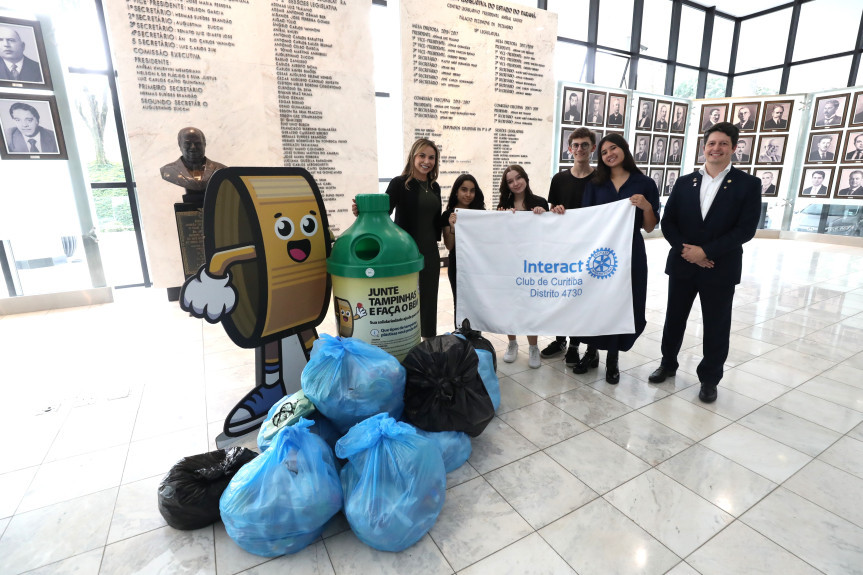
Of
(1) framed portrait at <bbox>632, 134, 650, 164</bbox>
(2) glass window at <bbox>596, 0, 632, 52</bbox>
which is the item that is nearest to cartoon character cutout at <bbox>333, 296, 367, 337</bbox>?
(2) glass window at <bbox>596, 0, 632, 52</bbox>

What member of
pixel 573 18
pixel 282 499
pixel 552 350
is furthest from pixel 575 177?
pixel 573 18

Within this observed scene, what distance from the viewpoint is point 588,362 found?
10.0ft

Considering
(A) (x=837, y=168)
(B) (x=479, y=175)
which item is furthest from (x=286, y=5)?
(A) (x=837, y=168)

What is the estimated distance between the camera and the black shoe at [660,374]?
2.90 m

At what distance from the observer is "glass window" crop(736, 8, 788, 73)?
30.8ft

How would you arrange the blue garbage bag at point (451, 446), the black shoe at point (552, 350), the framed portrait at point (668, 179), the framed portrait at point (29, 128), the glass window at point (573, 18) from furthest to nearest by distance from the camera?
the framed portrait at point (668, 179), the glass window at point (573, 18), the framed portrait at point (29, 128), the black shoe at point (552, 350), the blue garbage bag at point (451, 446)

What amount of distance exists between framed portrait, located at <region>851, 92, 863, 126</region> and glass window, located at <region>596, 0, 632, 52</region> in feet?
14.0

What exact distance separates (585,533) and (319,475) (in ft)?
3.42

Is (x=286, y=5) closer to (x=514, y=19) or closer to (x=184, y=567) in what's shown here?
(x=514, y=19)

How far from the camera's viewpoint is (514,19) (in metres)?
5.90

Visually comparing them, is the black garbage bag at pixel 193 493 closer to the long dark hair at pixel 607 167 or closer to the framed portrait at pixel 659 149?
the long dark hair at pixel 607 167

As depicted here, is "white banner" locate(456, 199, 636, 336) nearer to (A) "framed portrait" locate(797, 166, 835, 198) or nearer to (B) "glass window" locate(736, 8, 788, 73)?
(A) "framed portrait" locate(797, 166, 835, 198)

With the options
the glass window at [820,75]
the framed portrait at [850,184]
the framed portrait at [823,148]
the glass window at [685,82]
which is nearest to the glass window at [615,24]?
the glass window at [685,82]

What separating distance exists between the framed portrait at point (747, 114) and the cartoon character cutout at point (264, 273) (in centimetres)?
1029
